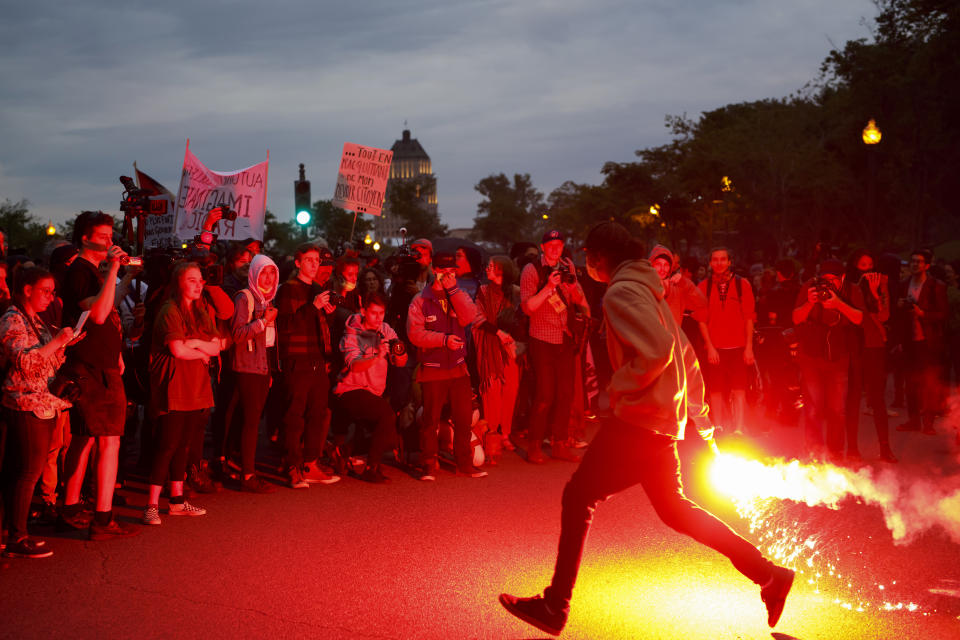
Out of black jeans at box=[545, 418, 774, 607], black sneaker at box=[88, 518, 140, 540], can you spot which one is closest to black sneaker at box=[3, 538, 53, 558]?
black sneaker at box=[88, 518, 140, 540]

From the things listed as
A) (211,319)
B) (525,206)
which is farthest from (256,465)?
(525,206)

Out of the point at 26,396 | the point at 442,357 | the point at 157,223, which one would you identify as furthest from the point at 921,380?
the point at 157,223

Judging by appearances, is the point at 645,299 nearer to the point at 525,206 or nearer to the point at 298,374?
the point at 298,374

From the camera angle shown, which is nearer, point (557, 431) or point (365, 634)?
point (365, 634)

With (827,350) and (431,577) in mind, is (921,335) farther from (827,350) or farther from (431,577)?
(431,577)

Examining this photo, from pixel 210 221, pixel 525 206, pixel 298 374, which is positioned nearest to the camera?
pixel 298 374

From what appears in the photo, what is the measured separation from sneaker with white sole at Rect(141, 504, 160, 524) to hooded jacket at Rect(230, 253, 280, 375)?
139 cm

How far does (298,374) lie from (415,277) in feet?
7.40

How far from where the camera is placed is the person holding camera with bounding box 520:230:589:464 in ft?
30.1

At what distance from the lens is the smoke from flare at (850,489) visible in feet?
24.3

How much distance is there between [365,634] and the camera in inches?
193

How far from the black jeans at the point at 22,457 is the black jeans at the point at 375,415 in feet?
9.78

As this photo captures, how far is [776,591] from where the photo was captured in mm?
4695

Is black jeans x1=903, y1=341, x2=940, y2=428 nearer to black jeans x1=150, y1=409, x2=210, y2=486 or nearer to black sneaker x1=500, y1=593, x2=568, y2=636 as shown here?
black sneaker x1=500, y1=593, x2=568, y2=636
